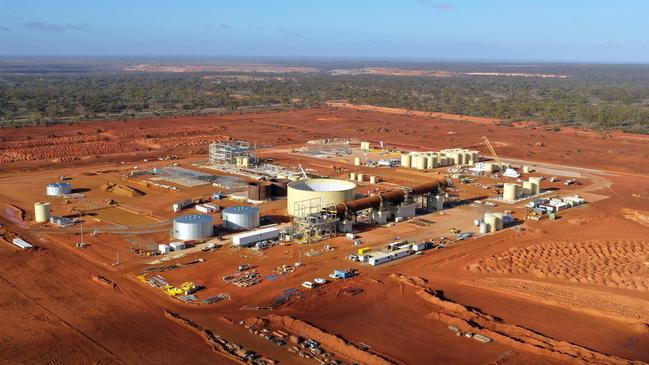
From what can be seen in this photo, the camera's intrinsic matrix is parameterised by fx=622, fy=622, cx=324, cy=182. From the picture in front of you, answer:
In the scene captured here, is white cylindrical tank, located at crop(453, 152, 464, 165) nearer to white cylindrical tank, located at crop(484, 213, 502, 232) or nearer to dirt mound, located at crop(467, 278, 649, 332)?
white cylindrical tank, located at crop(484, 213, 502, 232)

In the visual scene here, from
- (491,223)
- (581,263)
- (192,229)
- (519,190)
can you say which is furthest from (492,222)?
(192,229)

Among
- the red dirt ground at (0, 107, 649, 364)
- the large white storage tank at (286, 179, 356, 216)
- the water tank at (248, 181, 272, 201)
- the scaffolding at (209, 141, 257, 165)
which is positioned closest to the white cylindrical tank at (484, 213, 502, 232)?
the red dirt ground at (0, 107, 649, 364)

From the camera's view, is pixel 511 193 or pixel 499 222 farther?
pixel 511 193

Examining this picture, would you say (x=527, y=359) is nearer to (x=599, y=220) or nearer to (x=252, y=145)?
(x=599, y=220)

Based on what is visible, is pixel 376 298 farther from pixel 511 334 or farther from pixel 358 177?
pixel 358 177

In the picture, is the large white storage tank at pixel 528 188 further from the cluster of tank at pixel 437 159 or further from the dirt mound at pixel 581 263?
the cluster of tank at pixel 437 159
